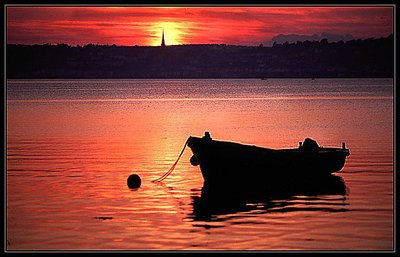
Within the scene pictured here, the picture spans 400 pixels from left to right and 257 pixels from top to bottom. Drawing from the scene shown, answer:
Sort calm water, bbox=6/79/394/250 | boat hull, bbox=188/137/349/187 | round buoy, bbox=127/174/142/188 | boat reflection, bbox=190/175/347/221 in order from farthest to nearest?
1. boat hull, bbox=188/137/349/187
2. round buoy, bbox=127/174/142/188
3. boat reflection, bbox=190/175/347/221
4. calm water, bbox=6/79/394/250

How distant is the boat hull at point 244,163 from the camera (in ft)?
96.4

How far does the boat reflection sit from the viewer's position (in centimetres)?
2477

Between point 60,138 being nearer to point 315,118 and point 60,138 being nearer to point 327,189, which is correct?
point 327,189

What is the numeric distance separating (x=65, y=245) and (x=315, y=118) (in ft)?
202

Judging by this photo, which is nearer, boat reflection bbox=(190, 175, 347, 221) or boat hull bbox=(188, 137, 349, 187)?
boat reflection bbox=(190, 175, 347, 221)

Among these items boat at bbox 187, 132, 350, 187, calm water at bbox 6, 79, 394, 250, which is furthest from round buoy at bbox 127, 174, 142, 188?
boat at bbox 187, 132, 350, 187

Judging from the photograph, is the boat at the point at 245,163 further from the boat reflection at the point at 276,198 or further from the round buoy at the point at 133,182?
the round buoy at the point at 133,182

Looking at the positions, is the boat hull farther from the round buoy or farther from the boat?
the round buoy

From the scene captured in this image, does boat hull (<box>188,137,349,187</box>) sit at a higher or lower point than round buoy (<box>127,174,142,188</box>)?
higher

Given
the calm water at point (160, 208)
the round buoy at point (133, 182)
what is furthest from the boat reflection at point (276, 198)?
the round buoy at point (133, 182)

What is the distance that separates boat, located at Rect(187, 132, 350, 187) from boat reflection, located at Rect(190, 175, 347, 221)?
0.32 meters

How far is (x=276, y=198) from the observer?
27.0 meters

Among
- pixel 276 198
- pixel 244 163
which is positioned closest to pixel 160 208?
pixel 276 198

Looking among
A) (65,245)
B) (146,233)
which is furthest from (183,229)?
(65,245)
